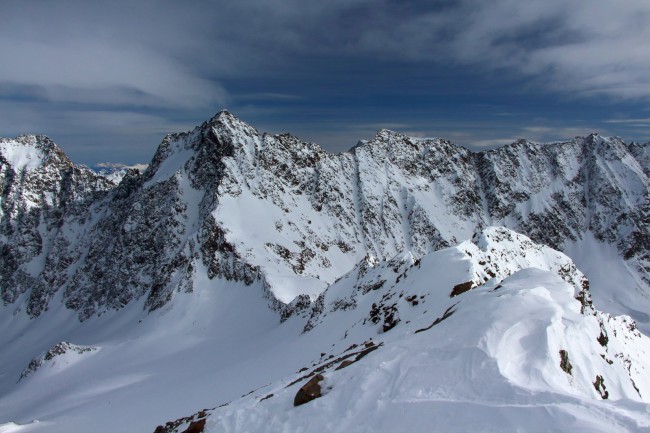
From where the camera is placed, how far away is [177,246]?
8744 cm

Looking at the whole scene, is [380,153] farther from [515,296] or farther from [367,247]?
[515,296]

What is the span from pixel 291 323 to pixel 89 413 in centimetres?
2298

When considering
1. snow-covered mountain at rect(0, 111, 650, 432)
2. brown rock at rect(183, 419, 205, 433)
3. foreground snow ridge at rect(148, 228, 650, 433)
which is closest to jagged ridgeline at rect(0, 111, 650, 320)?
snow-covered mountain at rect(0, 111, 650, 432)

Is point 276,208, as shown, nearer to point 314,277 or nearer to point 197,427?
point 314,277

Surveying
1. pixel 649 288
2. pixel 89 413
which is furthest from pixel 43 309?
pixel 649 288

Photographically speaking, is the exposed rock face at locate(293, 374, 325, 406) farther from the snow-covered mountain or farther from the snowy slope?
the snow-covered mountain

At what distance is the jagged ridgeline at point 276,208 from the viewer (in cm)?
8323

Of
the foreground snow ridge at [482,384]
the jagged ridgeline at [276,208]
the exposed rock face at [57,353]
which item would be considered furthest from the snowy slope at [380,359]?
the jagged ridgeline at [276,208]

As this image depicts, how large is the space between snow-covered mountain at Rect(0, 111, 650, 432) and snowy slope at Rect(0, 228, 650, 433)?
126 millimetres

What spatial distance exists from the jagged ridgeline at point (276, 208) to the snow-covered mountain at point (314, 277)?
59cm

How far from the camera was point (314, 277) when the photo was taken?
7681 cm

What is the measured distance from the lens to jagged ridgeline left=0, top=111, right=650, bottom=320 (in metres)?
83.2

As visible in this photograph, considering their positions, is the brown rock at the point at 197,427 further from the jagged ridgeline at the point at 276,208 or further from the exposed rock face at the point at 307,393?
the jagged ridgeline at the point at 276,208

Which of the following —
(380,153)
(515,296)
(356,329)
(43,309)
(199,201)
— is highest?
(380,153)
